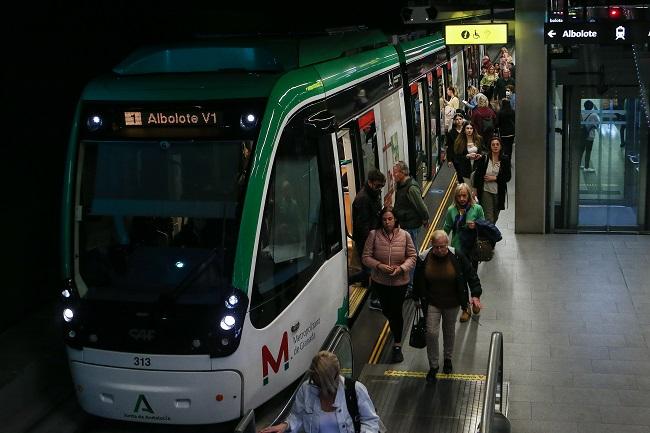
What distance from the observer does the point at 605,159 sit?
1520 centimetres

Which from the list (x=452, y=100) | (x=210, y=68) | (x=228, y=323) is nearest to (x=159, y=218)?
(x=228, y=323)

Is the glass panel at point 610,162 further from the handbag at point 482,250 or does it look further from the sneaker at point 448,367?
the sneaker at point 448,367

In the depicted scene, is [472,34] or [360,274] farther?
[472,34]

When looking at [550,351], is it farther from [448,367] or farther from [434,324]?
[434,324]

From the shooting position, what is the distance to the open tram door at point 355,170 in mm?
11195

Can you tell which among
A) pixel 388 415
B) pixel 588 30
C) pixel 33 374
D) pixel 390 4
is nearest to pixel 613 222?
pixel 588 30

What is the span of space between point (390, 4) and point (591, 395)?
20.9 meters

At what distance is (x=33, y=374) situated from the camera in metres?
9.69

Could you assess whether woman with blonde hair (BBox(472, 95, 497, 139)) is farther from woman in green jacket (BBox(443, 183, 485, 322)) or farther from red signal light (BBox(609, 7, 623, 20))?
woman in green jacket (BBox(443, 183, 485, 322))

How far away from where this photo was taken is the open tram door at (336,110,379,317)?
11.2 meters

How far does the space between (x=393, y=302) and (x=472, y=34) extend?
9996 millimetres

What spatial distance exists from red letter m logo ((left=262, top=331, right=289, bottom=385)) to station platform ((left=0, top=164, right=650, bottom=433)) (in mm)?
849

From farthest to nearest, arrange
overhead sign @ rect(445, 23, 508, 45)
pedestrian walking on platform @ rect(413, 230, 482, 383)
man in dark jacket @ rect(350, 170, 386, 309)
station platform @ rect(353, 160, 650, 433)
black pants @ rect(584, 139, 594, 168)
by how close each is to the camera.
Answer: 1. overhead sign @ rect(445, 23, 508, 45)
2. black pants @ rect(584, 139, 594, 168)
3. man in dark jacket @ rect(350, 170, 386, 309)
4. pedestrian walking on platform @ rect(413, 230, 482, 383)
5. station platform @ rect(353, 160, 650, 433)

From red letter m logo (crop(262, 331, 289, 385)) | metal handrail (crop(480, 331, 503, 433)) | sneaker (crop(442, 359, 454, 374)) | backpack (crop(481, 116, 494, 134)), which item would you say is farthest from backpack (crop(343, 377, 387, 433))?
backpack (crop(481, 116, 494, 134))
